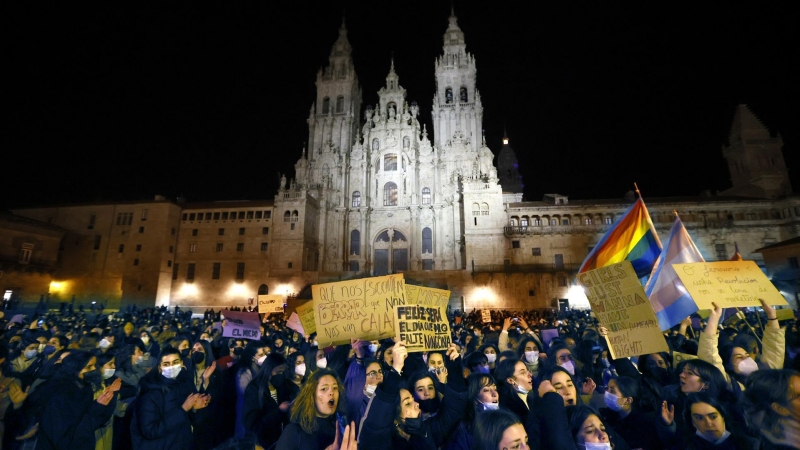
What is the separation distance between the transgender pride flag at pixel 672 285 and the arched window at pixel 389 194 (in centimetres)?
3902

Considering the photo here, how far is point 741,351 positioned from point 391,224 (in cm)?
4092

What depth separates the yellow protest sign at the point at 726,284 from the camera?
227 inches

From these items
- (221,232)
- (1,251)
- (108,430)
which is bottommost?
(108,430)

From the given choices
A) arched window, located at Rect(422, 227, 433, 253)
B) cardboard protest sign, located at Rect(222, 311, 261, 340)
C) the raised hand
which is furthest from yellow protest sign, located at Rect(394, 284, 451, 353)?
arched window, located at Rect(422, 227, 433, 253)

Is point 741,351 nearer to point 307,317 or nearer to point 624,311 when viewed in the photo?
point 624,311

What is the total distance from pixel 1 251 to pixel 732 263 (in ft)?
163

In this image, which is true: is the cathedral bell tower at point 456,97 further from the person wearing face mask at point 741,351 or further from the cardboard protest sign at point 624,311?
the person wearing face mask at point 741,351

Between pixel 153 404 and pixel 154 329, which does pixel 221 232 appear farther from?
pixel 153 404

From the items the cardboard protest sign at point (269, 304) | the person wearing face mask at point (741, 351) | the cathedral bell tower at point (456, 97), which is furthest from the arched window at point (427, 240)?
the person wearing face mask at point (741, 351)

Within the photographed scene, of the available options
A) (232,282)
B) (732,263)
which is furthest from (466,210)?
(732,263)

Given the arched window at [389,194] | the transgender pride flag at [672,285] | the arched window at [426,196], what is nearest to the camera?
the transgender pride flag at [672,285]

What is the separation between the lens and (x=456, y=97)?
1861 inches

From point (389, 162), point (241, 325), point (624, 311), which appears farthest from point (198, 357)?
point (389, 162)

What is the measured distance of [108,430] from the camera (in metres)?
5.01
